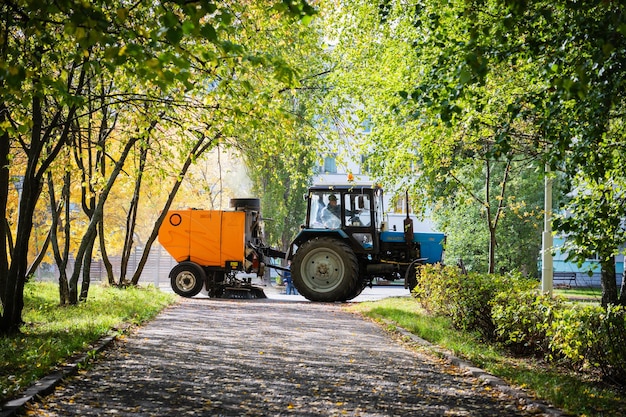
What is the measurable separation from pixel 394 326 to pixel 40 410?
9.09 m

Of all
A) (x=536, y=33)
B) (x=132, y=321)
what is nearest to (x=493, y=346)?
(x=536, y=33)

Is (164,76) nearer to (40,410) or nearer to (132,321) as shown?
(40,410)

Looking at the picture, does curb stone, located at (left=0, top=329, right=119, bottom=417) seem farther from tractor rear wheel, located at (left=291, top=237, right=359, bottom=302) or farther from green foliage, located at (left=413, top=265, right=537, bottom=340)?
tractor rear wheel, located at (left=291, top=237, right=359, bottom=302)

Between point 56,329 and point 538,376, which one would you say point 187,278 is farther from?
point 538,376

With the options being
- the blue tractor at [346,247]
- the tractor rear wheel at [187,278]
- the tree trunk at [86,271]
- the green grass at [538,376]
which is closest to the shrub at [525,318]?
the green grass at [538,376]

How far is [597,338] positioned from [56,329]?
7293 mm

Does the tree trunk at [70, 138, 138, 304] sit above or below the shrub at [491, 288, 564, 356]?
above

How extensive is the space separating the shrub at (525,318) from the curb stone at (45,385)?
4904 mm

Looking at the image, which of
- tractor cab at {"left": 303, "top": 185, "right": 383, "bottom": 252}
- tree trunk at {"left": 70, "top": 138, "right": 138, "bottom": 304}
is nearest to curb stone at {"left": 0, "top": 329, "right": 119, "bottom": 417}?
tree trunk at {"left": 70, "top": 138, "right": 138, "bottom": 304}

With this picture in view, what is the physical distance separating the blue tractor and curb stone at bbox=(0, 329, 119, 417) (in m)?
11.8

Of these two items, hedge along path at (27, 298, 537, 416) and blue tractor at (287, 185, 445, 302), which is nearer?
hedge along path at (27, 298, 537, 416)

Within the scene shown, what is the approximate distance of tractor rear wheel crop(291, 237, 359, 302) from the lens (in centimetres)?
2130

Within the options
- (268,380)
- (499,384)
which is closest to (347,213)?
(268,380)

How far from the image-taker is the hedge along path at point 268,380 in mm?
6855
